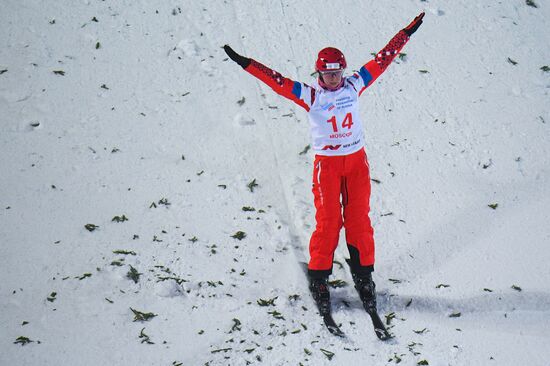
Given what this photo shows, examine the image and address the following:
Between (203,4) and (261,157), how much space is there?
2.36 m

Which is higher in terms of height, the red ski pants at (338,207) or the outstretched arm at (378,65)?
the outstretched arm at (378,65)

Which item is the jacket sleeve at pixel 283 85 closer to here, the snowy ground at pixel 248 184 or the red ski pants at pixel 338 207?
the red ski pants at pixel 338 207

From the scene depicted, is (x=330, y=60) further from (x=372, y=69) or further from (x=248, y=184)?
(x=248, y=184)

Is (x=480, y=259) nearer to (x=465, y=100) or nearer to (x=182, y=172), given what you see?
(x=465, y=100)

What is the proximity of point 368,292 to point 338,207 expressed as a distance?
2.16 ft

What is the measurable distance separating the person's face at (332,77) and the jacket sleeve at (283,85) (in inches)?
5.0

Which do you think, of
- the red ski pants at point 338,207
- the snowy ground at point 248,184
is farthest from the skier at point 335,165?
the snowy ground at point 248,184

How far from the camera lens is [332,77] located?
3963 millimetres

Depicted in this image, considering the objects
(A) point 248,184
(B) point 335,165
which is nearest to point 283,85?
(B) point 335,165

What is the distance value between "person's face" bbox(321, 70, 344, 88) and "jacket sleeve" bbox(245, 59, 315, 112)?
128 mm

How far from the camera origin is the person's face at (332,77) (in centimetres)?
394

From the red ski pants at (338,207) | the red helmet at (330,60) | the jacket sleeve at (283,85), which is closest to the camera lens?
the red helmet at (330,60)

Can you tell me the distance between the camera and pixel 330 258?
4.18m

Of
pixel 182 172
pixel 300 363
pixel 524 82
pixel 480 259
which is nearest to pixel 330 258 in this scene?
pixel 300 363
